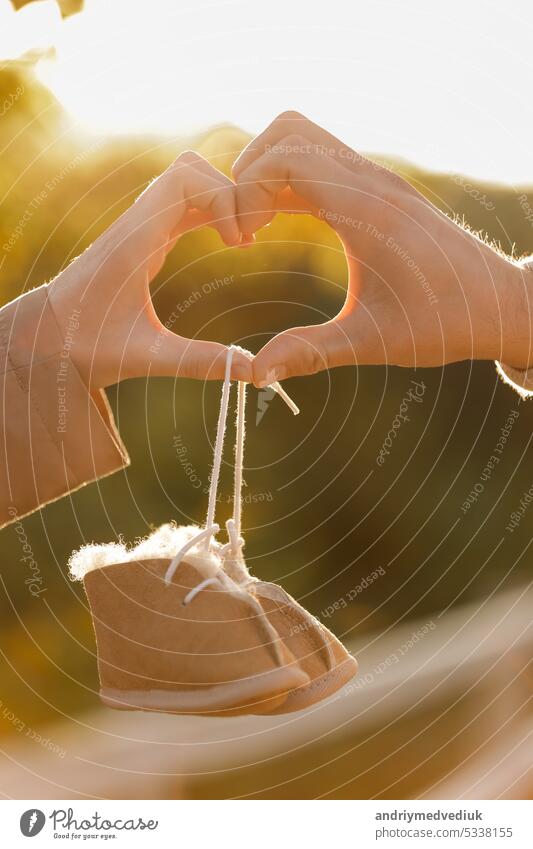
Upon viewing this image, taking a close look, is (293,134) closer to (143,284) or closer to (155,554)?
(143,284)

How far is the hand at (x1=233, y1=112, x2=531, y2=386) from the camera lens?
84cm

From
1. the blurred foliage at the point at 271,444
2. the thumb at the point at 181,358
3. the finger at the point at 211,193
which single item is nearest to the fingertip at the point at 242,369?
the thumb at the point at 181,358

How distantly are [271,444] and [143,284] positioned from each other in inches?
37.6

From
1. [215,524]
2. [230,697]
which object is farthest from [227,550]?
[230,697]

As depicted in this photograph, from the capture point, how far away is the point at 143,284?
33.9 inches

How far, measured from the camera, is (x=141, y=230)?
2.80ft

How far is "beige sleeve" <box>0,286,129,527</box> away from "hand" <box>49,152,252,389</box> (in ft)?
0.11

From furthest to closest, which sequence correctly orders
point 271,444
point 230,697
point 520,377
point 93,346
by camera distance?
point 271,444, point 520,377, point 93,346, point 230,697

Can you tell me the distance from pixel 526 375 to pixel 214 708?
564 mm

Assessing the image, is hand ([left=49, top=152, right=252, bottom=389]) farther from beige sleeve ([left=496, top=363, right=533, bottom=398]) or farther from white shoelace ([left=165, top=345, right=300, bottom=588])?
beige sleeve ([left=496, top=363, right=533, bottom=398])

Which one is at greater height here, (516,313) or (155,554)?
(516,313)

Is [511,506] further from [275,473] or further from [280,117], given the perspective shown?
[280,117]
